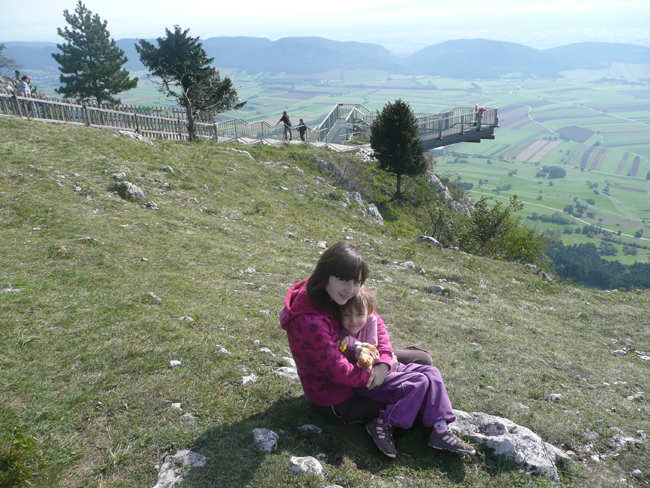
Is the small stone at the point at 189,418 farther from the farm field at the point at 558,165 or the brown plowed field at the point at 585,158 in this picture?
the brown plowed field at the point at 585,158

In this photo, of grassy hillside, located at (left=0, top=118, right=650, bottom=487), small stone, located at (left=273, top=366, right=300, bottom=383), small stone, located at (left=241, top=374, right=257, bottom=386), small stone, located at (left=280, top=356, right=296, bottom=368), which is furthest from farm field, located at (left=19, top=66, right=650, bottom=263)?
small stone, located at (left=241, top=374, right=257, bottom=386)

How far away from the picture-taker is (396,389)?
4.22 m

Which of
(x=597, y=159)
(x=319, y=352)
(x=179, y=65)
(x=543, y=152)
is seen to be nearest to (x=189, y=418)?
(x=319, y=352)

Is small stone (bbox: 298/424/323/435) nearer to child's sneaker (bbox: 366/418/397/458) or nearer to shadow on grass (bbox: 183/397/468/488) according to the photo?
shadow on grass (bbox: 183/397/468/488)

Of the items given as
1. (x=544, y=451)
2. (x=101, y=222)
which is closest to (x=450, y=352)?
(x=544, y=451)

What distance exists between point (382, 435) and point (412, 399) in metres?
0.48

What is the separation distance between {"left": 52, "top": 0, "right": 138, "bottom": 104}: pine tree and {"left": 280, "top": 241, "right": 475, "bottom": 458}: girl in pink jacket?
153ft

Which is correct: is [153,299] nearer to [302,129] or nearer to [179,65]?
[179,65]

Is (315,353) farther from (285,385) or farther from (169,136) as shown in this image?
(169,136)

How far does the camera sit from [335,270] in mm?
3826

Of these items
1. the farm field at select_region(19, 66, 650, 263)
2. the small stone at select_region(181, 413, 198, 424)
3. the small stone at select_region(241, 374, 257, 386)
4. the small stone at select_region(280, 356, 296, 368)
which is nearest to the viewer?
the small stone at select_region(181, 413, 198, 424)

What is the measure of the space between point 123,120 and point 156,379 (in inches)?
862

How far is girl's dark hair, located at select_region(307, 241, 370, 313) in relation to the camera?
380 cm

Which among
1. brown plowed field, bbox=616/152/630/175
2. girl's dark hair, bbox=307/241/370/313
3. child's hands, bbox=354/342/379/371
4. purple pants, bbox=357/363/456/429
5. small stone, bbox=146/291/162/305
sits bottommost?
brown plowed field, bbox=616/152/630/175
